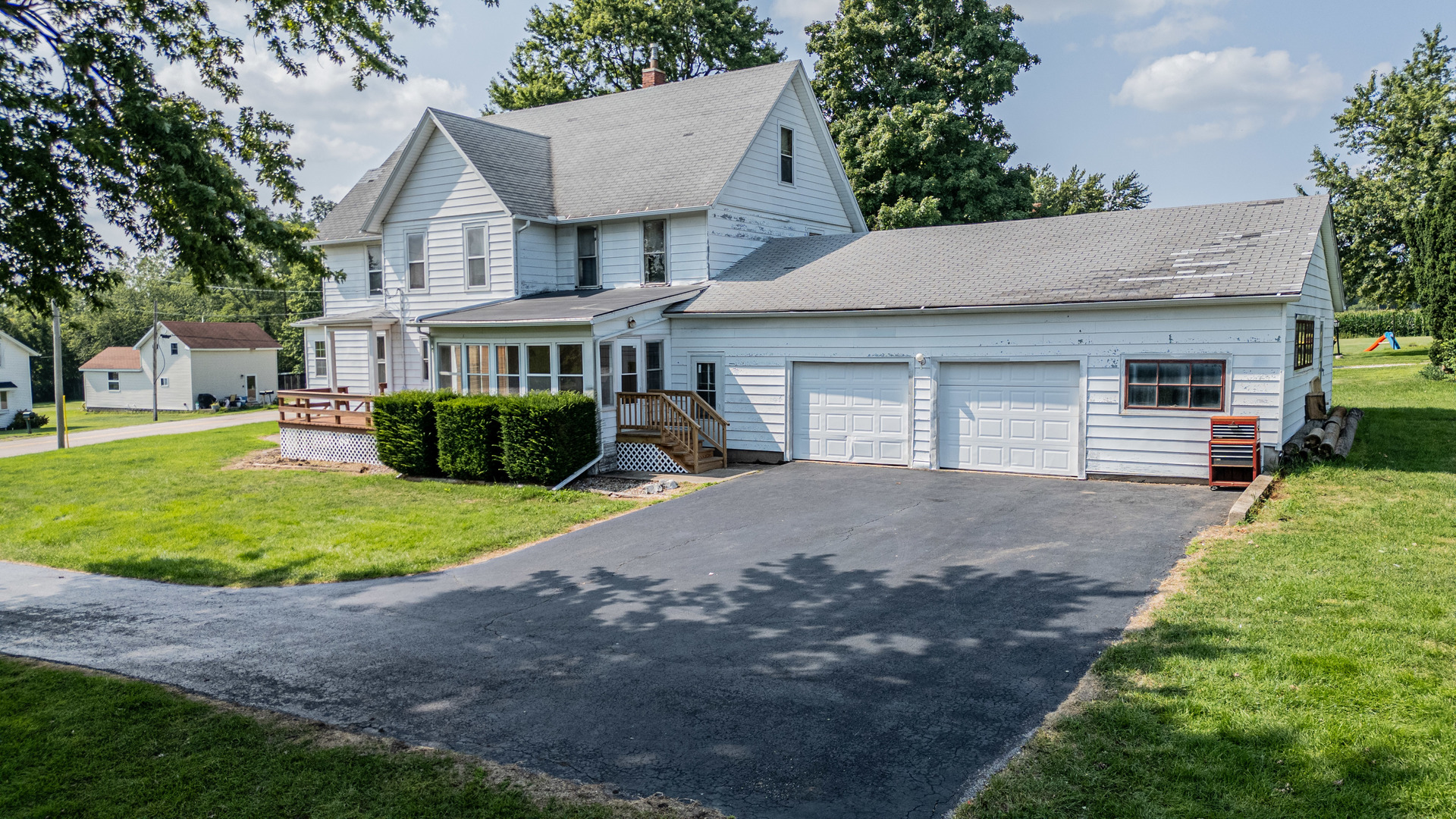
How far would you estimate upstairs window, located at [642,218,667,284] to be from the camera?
21062mm

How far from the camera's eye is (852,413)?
17.5m

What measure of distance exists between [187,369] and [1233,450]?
53.6 meters

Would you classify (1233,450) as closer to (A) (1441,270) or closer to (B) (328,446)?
(B) (328,446)

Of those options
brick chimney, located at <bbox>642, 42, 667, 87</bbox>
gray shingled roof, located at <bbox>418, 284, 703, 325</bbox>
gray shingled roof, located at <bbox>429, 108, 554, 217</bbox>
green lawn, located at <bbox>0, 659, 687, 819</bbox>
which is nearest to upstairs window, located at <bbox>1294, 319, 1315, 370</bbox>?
gray shingled roof, located at <bbox>418, 284, 703, 325</bbox>

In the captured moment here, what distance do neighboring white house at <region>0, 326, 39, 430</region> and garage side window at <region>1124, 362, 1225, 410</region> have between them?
55.9m

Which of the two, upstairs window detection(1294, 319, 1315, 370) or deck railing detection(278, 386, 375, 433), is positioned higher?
upstairs window detection(1294, 319, 1315, 370)

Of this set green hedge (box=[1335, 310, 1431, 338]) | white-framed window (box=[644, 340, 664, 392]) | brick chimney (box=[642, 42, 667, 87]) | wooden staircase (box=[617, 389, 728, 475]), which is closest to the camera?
Result: wooden staircase (box=[617, 389, 728, 475])

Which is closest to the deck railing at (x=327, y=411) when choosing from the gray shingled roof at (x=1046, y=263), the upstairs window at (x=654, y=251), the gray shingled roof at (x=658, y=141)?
the gray shingled roof at (x=658, y=141)

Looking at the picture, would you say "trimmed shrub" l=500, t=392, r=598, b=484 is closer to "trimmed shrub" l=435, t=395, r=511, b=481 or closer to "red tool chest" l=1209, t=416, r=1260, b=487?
"trimmed shrub" l=435, t=395, r=511, b=481

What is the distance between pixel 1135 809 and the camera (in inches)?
182

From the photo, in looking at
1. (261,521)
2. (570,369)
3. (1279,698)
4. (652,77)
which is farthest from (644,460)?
(652,77)

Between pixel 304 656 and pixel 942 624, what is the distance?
557 centimetres

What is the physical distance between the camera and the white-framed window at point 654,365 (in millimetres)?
19219

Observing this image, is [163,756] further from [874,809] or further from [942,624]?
[942,624]
